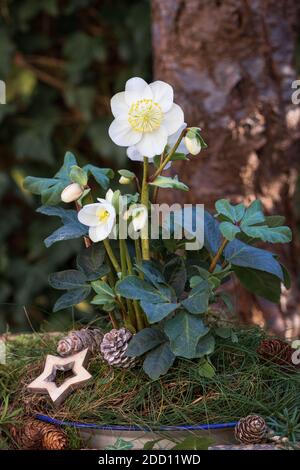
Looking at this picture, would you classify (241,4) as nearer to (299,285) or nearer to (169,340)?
(299,285)

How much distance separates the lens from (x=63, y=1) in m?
2.50

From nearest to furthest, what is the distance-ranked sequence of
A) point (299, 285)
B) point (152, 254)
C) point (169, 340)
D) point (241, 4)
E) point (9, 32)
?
point (169, 340)
point (152, 254)
point (241, 4)
point (299, 285)
point (9, 32)

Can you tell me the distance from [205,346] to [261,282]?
0.69 ft

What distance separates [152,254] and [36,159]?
4.76 feet

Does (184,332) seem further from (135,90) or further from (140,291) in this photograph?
(135,90)

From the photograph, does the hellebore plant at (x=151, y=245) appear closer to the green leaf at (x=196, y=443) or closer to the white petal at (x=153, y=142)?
the white petal at (x=153, y=142)

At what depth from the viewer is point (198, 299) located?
3.09 feet

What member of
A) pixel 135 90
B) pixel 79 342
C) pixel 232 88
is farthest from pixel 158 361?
pixel 232 88

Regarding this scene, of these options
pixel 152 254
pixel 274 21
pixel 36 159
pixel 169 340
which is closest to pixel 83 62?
pixel 36 159

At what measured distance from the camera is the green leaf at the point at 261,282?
1105mm

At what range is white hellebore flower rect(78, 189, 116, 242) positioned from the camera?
0.92 metres

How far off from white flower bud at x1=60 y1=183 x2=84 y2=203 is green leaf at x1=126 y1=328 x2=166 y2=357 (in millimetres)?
197

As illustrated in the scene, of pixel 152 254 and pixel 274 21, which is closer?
pixel 152 254

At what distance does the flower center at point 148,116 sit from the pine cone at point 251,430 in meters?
0.38
